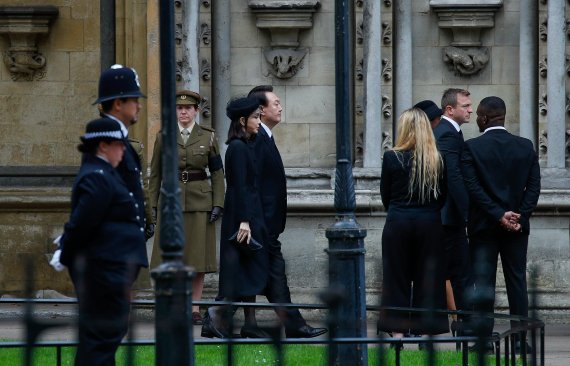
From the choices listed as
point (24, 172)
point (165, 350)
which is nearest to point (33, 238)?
point (24, 172)

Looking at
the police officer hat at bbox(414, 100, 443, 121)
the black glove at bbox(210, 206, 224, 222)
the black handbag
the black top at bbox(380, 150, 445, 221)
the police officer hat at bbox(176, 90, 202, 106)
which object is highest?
the police officer hat at bbox(176, 90, 202, 106)

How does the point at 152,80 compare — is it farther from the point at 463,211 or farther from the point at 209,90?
the point at 463,211

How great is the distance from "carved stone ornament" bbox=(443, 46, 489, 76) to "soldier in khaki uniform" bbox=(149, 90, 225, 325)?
7.97 feet

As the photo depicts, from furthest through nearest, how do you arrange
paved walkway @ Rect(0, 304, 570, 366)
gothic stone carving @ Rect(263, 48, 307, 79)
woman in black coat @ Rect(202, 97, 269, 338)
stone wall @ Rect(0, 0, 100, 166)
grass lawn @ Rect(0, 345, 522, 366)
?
1. stone wall @ Rect(0, 0, 100, 166)
2. gothic stone carving @ Rect(263, 48, 307, 79)
3. woman in black coat @ Rect(202, 97, 269, 338)
4. paved walkway @ Rect(0, 304, 570, 366)
5. grass lawn @ Rect(0, 345, 522, 366)

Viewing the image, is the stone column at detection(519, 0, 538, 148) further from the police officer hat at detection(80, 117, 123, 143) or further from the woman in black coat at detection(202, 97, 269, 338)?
the police officer hat at detection(80, 117, 123, 143)

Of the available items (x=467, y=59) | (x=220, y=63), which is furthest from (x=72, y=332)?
(x=467, y=59)

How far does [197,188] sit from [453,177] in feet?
8.20

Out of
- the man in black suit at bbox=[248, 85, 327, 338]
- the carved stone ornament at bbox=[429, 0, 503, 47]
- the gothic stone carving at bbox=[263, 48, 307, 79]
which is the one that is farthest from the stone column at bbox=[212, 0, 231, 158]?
the man in black suit at bbox=[248, 85, 327, 338]

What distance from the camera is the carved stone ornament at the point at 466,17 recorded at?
15055 mm

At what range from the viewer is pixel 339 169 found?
998 centimetres

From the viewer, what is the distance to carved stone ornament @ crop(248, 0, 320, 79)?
1515cm

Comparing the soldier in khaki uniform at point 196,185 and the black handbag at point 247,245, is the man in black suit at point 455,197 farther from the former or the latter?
the soldier in khaki uniform at point 196,185

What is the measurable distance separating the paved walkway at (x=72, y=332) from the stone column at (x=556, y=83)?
149cm

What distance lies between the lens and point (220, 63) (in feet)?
50.1
